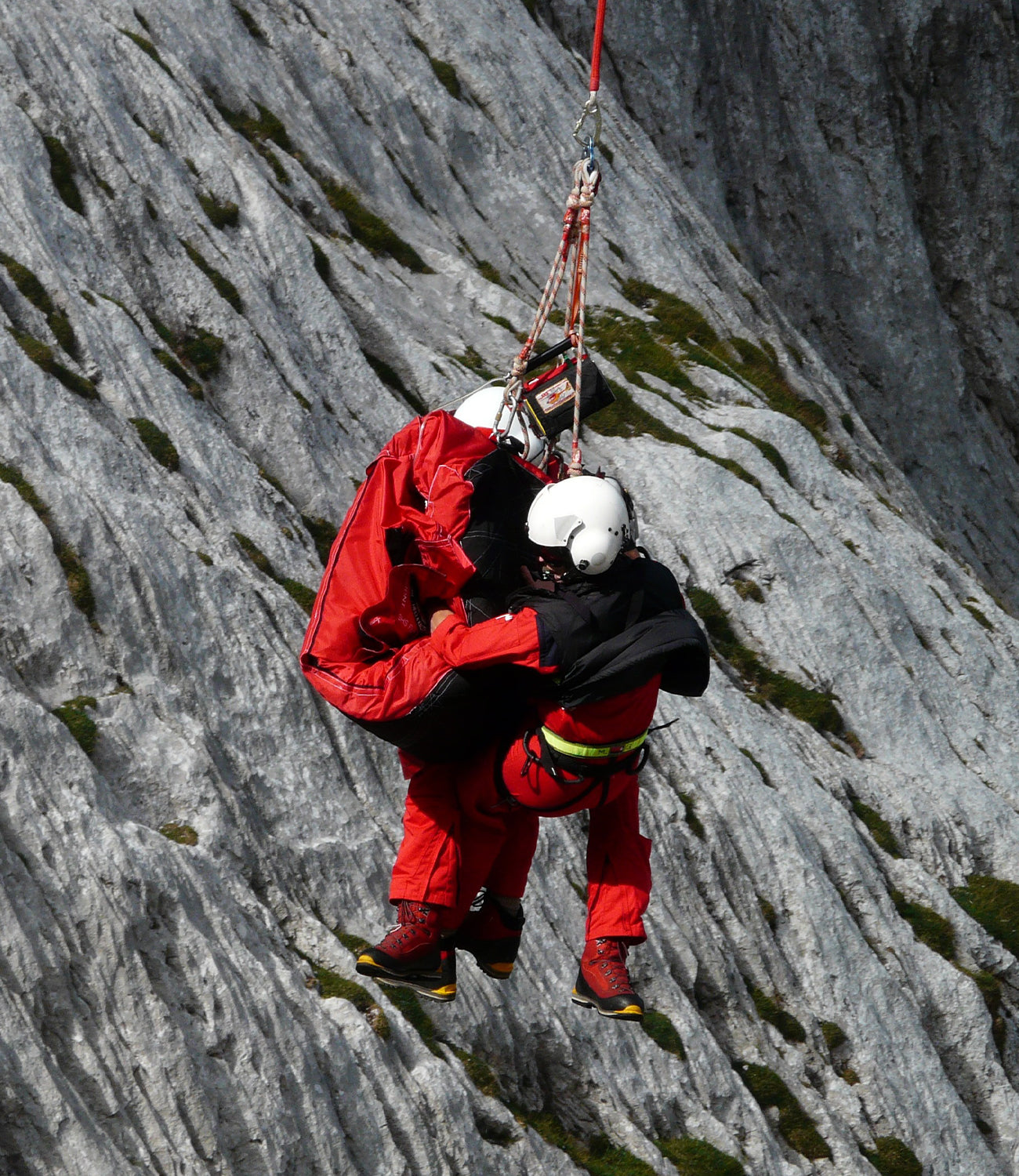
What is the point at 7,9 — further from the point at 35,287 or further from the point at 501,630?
the point at 501,630

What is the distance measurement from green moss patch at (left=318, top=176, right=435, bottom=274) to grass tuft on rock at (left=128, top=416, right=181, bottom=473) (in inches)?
398

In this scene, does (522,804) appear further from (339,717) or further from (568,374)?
(339,717)

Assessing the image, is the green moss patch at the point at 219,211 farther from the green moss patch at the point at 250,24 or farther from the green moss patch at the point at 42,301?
the green moss patch at the point at 250,24

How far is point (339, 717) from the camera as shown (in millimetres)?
19531

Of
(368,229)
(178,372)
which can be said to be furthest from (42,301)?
(368,229)

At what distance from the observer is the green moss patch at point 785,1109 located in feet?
69.8

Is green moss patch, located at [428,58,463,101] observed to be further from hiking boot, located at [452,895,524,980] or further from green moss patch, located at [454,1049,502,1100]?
hiking boot, located at [452,895,524,980]

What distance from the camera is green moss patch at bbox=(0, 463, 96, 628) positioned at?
17719 millimetres

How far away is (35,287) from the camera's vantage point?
68.8 ft

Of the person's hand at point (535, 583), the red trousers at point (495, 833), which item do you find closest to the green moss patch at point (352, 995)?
the red trousers at point (495, 833)

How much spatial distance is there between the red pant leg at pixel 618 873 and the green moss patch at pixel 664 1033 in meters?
10.1

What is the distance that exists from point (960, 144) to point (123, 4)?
115 feet

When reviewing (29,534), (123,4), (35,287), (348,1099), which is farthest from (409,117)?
(348,1099)

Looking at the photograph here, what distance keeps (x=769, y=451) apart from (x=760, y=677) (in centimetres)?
551
